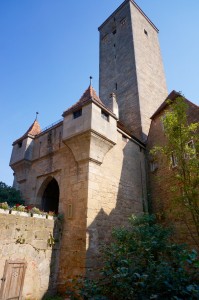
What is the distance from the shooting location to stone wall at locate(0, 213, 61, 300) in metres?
7.39

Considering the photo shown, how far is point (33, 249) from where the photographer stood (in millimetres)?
8062

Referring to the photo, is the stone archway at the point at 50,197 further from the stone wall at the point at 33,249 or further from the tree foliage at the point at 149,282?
the tree foliage at the point at 149,282

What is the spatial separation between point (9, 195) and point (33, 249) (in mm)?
4641

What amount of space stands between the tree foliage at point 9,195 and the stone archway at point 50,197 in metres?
1.26

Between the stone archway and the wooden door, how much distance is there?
4626 mm

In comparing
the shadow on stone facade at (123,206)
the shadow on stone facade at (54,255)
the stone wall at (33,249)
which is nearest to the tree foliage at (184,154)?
Answer: the shadow on stone facade at (123,206)

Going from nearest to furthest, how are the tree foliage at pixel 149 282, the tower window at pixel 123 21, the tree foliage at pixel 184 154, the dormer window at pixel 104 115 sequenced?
the tree foliage at pixel 149 282 → the tree foliage at pixel 184 154 → the dormer window at pixel 104 115 → the tower window at pixel 123 21

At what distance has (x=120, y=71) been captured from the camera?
18922 mm

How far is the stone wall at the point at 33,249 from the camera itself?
24.2 feet

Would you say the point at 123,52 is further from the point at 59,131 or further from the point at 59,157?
the point at 59,157

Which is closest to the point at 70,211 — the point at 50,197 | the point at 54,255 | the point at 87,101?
the point at 54,255

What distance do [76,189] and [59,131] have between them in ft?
12.5

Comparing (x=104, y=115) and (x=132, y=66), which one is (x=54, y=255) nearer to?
(x=104, y=115)

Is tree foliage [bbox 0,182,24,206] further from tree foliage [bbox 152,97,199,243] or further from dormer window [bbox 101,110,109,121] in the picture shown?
tree foliage [bbox 152,97,199,243]
